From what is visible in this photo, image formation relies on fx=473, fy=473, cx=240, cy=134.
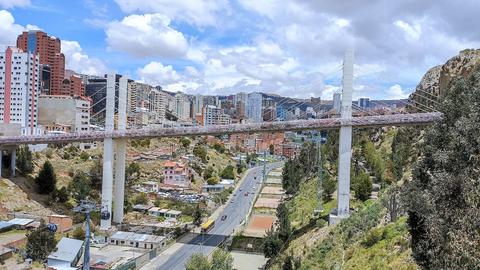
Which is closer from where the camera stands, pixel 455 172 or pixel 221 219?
pixel 455 172

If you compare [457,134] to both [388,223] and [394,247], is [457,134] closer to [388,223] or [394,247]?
[394,247]

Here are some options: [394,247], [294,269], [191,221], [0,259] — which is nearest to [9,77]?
[191,221]

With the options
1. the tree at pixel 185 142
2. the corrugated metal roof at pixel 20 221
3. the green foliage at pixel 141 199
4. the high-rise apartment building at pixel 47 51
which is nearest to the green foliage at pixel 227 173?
the tree at pixel 185 142

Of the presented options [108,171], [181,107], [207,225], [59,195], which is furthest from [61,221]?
[181,107]

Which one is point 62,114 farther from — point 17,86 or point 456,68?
point 456,68

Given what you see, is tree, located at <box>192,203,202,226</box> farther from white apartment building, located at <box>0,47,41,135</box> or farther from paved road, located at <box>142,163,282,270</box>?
white apartment building, located at <box>0,47,41,135</box>
